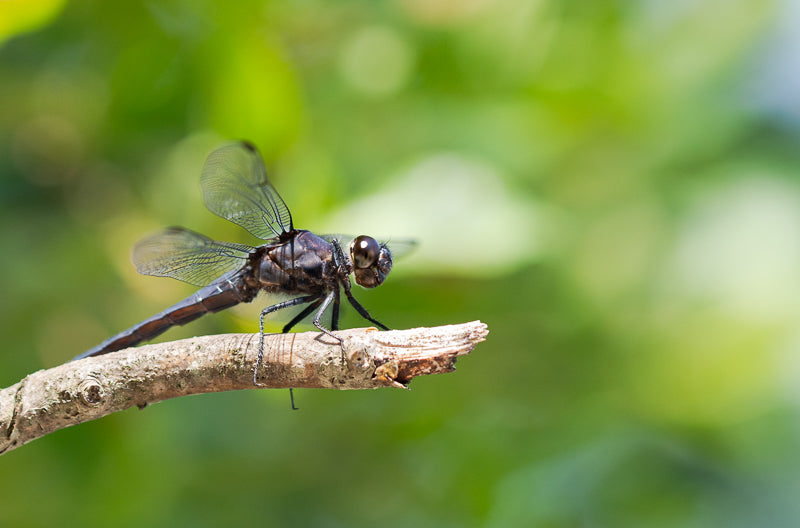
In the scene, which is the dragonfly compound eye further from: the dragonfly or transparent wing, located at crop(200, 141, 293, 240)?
transparent wing, located at crop(200, 141, 293, 240)

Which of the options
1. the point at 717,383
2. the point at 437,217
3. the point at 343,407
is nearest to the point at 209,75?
the point at 437,217

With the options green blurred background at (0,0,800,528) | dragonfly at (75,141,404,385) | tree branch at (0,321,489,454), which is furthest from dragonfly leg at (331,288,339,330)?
tree branch at (0,321,489,454)

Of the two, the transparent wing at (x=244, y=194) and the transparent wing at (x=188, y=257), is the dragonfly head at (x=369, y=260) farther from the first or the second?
the transparent wing at (x=188, y=257)

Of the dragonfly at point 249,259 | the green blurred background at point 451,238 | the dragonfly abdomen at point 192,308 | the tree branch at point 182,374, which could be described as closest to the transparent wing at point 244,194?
the dragonfly at point 249,259

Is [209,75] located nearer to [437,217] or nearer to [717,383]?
[437,217]

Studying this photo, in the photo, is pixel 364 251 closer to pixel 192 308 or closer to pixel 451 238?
pixel 451 238

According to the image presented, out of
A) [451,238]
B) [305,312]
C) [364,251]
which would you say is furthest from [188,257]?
[451,238]
